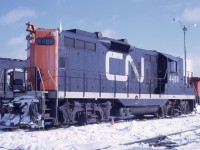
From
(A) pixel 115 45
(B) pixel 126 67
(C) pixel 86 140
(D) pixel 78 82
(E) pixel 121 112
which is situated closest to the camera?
(C) pixel 86 140

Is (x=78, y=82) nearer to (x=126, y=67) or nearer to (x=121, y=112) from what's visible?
(x=121, y=112)

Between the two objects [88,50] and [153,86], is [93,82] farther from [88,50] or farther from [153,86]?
[153,86]

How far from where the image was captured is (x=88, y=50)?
1459cm

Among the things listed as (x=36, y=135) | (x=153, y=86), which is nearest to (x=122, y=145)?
(x=36, y=135)

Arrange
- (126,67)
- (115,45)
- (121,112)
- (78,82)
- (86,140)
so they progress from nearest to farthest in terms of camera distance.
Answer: (86,140) → (78,82) → (121,112) → (115,45) → (126,67)

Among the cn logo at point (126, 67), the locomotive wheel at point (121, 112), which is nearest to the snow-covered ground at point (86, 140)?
the locomotive wheel at point (121, 112)

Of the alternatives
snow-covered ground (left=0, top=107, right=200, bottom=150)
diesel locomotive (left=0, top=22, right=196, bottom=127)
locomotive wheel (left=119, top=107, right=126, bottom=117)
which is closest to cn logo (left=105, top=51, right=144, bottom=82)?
diesel locomotive (left=0, top=22, right=196, bottom=127)

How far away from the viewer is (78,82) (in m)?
13.8

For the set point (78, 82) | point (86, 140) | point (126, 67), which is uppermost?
point (126, 67)

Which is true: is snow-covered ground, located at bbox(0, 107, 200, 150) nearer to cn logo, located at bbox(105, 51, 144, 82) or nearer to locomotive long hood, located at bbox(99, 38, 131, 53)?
cn logo, located at bbox(105, 51, 144, 82)

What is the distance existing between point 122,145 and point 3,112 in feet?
18.8

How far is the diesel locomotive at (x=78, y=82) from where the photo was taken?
12.1 metres

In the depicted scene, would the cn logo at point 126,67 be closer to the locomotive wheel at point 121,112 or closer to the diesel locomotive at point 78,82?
the diesel locomotive at point 78,82

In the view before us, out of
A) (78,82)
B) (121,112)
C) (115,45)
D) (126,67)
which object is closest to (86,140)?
(78,82)
